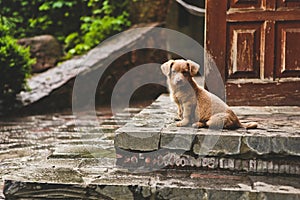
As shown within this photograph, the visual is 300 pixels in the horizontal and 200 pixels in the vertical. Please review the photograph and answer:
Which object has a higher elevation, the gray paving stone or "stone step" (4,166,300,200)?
the gray paving stone

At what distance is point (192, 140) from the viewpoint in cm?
250

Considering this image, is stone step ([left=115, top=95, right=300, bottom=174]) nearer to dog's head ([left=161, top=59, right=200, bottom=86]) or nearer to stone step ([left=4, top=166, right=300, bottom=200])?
stone step ([left=4, top=166, right=300, bottom=200])

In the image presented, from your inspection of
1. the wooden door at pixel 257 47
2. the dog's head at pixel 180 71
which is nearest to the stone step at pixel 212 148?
the dog's head at pixel 180 71

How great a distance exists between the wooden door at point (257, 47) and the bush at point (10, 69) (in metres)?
3.34

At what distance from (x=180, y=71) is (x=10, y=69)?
13.4 feet

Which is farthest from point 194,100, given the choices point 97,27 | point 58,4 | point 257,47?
point 58,4

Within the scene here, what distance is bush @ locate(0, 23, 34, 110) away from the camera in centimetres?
593

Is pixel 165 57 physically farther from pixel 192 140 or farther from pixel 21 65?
pixel 192 140

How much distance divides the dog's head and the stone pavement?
0.31 m

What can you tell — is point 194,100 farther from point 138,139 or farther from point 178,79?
point 138,139

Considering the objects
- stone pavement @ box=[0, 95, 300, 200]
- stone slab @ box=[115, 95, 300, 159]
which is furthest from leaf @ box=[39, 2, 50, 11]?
stone slab @ box=[115, 95, 300, 159]

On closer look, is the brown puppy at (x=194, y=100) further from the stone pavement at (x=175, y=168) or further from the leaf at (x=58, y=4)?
the leaf at (x=58, y=4)

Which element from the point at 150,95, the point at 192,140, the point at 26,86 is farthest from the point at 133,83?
the point at 192,140

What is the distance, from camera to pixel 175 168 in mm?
2578
